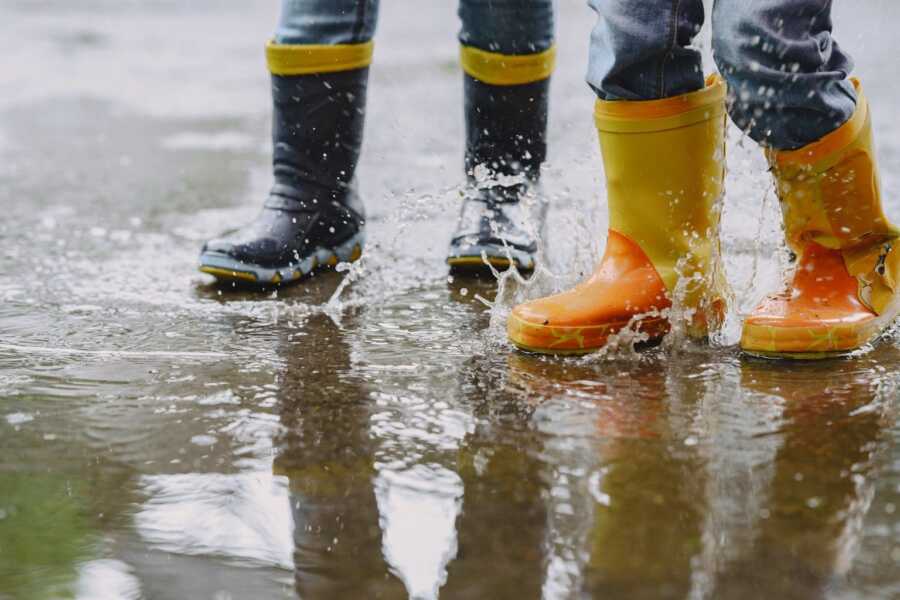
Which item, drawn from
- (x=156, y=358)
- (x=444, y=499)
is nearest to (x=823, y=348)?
(x=444, y=499)

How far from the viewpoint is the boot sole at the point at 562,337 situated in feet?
5.71

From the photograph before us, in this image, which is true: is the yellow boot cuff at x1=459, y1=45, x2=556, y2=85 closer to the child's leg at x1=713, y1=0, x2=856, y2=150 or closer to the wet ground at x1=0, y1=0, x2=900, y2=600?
the wet ground at x1=0, y1=0, x2=900, y2=600

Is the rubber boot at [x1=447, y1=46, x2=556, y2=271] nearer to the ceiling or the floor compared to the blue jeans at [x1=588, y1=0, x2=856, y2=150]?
nearer to the floor

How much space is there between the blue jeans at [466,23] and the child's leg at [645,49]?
2.00 ft

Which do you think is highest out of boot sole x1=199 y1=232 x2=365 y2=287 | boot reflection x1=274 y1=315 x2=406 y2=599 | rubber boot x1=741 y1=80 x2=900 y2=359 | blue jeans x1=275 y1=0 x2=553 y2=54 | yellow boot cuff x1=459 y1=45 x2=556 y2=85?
blue jeans x1=275 y1=0 x2=553 y2=54

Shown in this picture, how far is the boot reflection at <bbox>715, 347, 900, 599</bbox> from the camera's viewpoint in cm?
107

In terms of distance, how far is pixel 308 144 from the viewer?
229 cm

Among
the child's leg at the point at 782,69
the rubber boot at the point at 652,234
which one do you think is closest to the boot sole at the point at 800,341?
the rubber boot at the point at 652,234

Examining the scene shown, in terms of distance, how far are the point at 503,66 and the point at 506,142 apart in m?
0.15

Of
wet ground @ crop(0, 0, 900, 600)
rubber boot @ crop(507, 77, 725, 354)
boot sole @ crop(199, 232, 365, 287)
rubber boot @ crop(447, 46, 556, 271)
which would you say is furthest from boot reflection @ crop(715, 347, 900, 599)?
boot sole @ crop(199, 232, 365, 287)

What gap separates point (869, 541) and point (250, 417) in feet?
2.45

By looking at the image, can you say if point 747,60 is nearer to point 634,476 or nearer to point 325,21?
point 634,476

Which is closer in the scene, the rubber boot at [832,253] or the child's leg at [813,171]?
the child's leg at [813,171]

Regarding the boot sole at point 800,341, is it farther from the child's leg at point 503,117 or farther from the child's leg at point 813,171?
the child's leg at point 503,117
